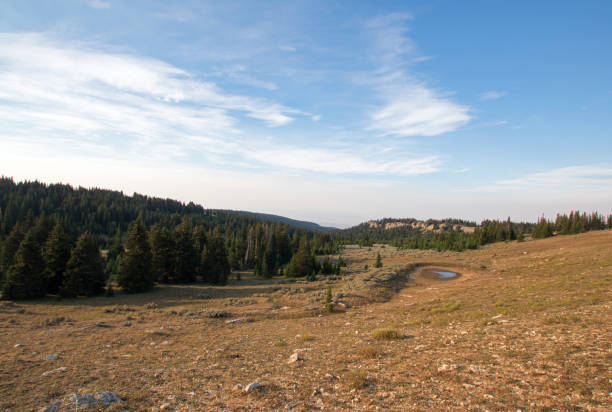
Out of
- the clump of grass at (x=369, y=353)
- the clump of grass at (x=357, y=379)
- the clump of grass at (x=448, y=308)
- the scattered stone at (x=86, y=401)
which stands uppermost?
the clump of grass at (x=357, y=379)

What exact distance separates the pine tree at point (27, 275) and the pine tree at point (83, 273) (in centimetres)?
229

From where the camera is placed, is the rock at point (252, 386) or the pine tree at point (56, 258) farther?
the pine tree at point (56, 258)

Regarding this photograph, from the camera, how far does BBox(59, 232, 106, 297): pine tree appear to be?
3353cm

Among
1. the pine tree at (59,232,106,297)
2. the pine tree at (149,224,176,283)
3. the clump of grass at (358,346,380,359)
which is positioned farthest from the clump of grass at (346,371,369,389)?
the pine tree at (149,224,176,283)

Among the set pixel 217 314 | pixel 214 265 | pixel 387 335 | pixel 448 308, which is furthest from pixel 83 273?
pixel 448 308

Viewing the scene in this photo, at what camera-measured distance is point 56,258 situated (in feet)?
114

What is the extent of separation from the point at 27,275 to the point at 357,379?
41.6 metres

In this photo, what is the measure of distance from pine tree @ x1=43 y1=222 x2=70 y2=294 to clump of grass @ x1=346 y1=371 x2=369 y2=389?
4121 centimetres

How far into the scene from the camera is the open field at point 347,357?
24.2ft

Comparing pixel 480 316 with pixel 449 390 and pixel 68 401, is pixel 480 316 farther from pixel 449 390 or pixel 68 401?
pixel 68 401

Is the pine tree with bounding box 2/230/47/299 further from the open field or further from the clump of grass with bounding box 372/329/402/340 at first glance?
the clump of grass with bounding box 372/329/402/340

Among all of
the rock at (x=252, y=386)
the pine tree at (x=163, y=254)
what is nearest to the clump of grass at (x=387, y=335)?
the rock at (x=252, y=386)

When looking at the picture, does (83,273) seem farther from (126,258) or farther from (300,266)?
(300,266)

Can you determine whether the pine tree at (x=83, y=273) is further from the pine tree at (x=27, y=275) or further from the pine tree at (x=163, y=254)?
the pine tree at (x=163, y=254)
